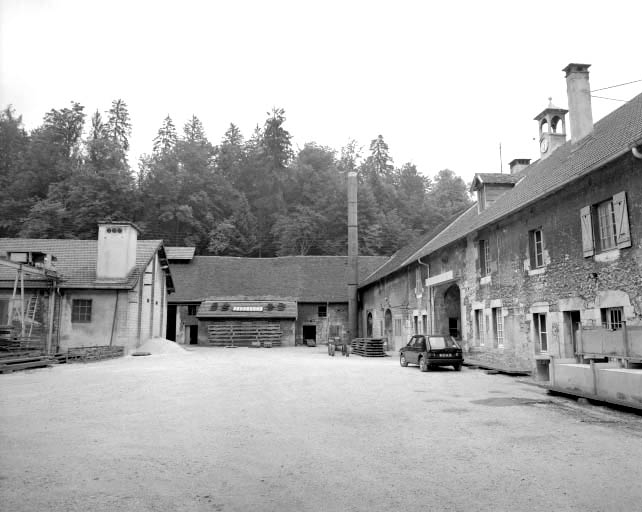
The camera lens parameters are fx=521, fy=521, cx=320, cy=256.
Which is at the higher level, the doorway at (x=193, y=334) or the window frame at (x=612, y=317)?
the window frame at (x=612, y=317)

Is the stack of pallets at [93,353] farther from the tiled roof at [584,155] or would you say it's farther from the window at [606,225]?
the window at [606,225]

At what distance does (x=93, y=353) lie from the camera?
22.5m

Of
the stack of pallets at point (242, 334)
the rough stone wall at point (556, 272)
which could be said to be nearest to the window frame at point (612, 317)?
the rough stone wall at point (556, 272)

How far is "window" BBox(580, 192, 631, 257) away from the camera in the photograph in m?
12.1

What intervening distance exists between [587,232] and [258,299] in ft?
99.3

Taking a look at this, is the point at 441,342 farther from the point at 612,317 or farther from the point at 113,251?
the point at 113,251

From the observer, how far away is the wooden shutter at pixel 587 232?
13336mm

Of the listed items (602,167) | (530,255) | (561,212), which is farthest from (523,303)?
(602,167)

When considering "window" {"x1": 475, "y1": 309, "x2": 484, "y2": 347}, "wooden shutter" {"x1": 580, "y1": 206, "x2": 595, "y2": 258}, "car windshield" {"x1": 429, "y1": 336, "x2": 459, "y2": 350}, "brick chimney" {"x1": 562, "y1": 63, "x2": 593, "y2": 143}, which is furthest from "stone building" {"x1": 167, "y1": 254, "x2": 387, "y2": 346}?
"wooden shutter" {"x1": 580, "y1": 206, "x2": 595, "y2": 258}

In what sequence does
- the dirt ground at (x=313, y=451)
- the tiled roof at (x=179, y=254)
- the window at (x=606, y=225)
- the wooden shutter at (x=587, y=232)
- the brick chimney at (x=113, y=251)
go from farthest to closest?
the tiled roof at (x=179, y=254) → the brick chimney at (x=113, y=251) → the wooden shutter at (x=587, y=232) → the window at (x=606, y=225) → the dirt ground at (x=313, y=451)

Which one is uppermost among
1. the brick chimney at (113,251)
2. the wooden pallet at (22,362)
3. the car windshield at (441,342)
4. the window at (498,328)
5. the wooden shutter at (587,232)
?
the brick chimney at (113,251)

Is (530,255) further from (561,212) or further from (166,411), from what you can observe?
(166,411)

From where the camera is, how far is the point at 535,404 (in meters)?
10.7

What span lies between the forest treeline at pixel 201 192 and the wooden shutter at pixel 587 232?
42.2m
